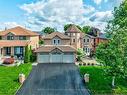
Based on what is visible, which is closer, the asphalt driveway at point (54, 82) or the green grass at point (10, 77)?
the asphalt driveway at point (54, 82)

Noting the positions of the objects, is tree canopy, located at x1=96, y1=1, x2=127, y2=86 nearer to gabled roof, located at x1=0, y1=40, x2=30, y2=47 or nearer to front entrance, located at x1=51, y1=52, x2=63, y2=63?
front entrance, located at x1=51, y1=52, x2=63, y2=63

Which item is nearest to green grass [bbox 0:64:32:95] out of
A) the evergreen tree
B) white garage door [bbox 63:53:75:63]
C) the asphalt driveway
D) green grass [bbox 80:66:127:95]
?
the asphalt driveway

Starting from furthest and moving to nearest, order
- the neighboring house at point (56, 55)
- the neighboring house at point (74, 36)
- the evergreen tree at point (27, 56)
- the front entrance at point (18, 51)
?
the neighboring house at point (74, 36) < the front entrance at point (18, 51) < the neighboring house at point (56, 55) < the evergreen tree at point (27, 56)

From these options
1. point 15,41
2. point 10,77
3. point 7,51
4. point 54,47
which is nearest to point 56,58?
point 54,47

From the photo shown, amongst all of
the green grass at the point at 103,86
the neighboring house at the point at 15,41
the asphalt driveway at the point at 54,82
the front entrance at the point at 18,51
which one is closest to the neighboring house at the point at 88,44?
the neighboring house at the point at 15,41

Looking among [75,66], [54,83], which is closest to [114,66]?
[54,83]

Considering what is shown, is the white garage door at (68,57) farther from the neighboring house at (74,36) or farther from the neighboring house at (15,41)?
the neighboring house at (74,36)

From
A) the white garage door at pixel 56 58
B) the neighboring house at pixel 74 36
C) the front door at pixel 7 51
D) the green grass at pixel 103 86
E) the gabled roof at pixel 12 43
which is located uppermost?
the neighboring house at pixel 74 36
